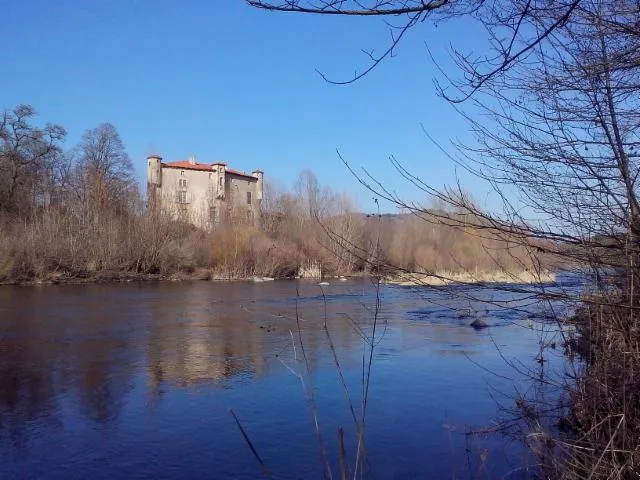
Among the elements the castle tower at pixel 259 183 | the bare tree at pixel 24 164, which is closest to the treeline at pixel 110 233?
the bare tree at pixel 24 164

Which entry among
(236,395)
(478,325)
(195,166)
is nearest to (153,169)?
(195,166)

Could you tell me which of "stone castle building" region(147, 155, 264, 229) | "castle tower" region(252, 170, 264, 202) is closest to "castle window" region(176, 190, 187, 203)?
"stone castle building" region(147, 155, 264, 229)

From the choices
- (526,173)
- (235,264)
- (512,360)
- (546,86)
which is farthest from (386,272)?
(235,264)

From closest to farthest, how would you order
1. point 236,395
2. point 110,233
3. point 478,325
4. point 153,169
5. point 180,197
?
point 236,395, point 478,325, point 110,233, point 180,197, point 153,169

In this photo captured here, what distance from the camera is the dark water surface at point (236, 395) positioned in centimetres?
604

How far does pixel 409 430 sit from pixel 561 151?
399 centimetres

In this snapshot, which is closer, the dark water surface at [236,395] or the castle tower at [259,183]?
the dark water surface at [236,395]

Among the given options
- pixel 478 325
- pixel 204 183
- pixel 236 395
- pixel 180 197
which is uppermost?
pixel 204 183

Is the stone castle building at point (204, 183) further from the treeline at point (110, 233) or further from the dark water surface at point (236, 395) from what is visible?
the dark water surface at point (236, 395)

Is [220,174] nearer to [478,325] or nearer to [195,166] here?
[195,166]

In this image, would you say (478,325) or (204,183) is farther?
(204,183)

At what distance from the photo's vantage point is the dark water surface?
604cm

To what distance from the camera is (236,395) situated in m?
8.51

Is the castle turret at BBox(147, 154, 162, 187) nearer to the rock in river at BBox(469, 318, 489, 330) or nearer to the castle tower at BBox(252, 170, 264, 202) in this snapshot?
the castle tower at BBox(252, 170, 264, 202)
